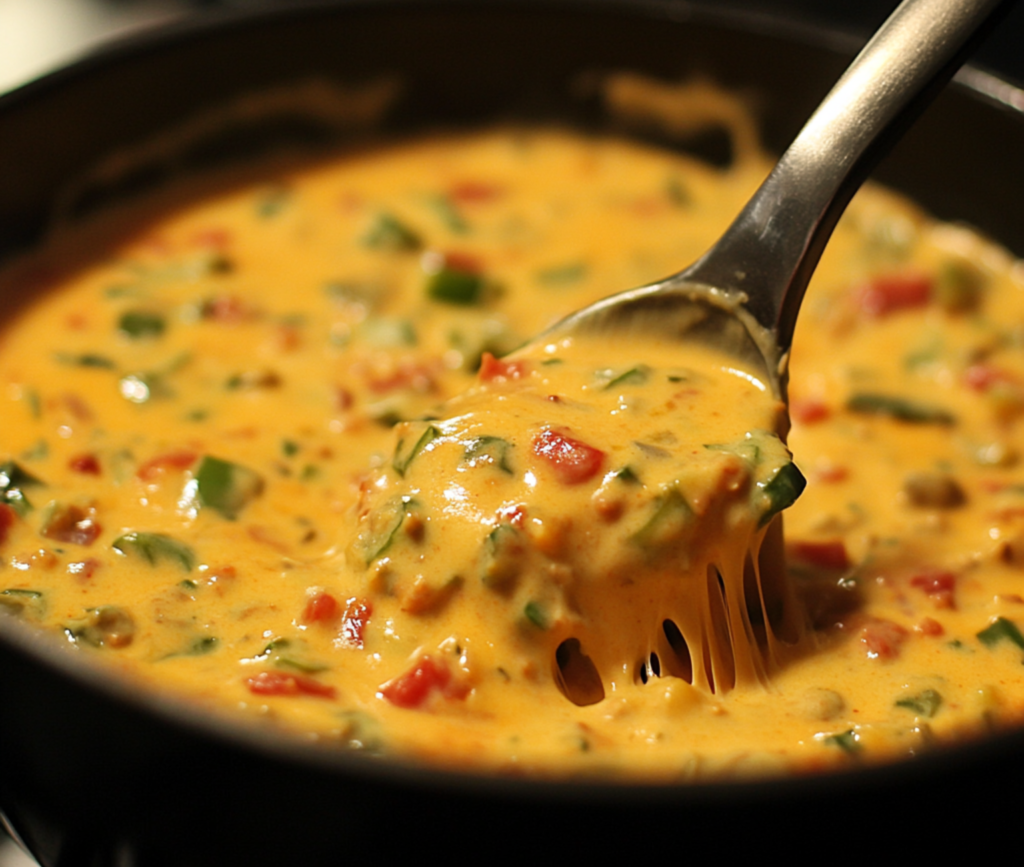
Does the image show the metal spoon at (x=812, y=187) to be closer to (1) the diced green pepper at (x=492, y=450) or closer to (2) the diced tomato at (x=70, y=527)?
(1) the diced green pepper at (x=492, y=450)

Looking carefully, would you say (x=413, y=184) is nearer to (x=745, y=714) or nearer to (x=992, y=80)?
(x=992, y=80)

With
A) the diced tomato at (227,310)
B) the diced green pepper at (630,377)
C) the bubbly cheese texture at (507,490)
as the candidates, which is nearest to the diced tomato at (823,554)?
the bubbly cheese texture at (507,490)

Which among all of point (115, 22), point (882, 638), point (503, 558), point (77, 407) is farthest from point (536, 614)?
point (115, 22)

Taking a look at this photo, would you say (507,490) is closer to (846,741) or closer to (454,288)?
(846,741)

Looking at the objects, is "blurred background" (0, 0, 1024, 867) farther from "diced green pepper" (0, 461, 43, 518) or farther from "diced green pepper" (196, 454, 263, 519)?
"diced green pepper" (196, 454, 263, 519)

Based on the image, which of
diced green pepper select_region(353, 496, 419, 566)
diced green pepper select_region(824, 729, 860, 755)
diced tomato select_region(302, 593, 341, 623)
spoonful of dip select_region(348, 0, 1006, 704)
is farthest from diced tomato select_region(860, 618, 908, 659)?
diced tomato select_region(302, 593, 341, 623)

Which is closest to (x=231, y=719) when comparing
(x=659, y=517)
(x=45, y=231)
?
(x=659, y=517)

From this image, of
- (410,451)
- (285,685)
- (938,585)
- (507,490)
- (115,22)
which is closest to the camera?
(285,685)
